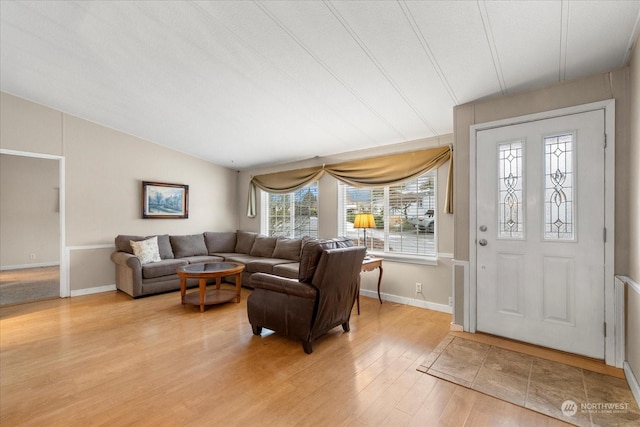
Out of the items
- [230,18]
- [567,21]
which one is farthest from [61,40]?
[567,21]

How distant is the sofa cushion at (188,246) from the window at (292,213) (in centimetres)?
128

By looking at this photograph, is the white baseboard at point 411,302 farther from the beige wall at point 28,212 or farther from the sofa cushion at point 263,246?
the beige wall at point 28,212

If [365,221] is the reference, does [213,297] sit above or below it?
below

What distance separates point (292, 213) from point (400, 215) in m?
2.29

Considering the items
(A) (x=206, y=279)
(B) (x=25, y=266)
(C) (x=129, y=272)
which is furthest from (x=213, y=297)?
(B) (x=25, y=266)

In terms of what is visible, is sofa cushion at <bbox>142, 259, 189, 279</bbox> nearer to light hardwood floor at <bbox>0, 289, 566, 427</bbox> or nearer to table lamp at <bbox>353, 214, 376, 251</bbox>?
light hardwood floor at <bbox>0, 289, 566, 427</bbox>

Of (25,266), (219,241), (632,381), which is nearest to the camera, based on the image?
(632,381)

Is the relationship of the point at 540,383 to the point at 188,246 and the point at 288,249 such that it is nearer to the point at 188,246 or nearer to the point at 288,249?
the point at 288,249

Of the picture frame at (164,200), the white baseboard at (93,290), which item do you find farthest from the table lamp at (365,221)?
the white baseboard at (93,290)

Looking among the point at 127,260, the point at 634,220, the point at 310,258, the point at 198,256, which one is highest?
the point at 634,220

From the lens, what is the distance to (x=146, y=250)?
14.9ft

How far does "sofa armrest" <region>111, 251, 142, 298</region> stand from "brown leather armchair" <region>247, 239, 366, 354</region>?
2.30 meters

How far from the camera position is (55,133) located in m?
4.23

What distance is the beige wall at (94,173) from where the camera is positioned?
405 centimetres
